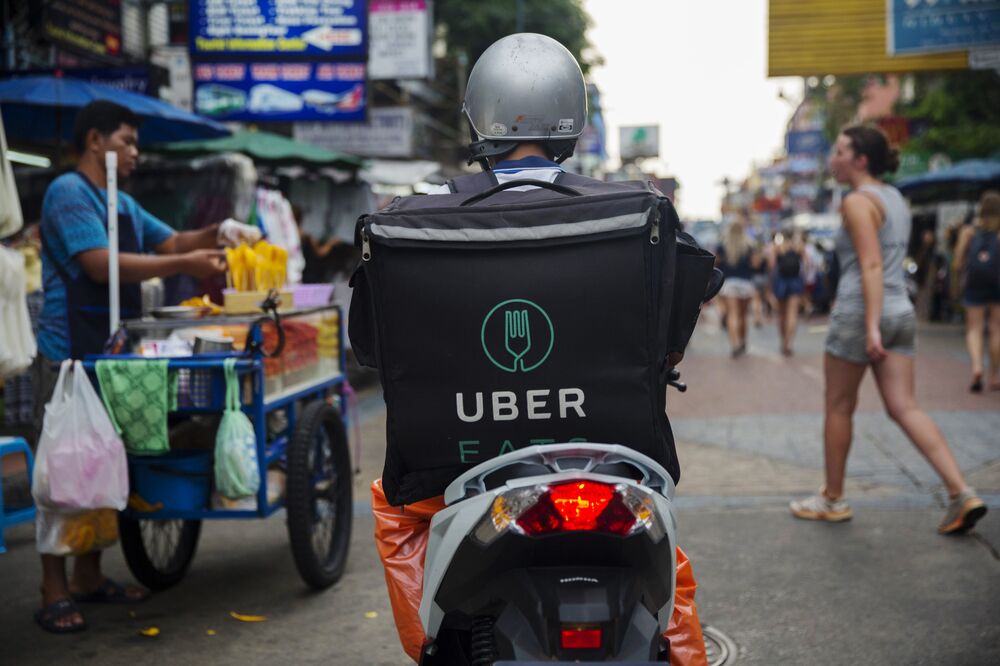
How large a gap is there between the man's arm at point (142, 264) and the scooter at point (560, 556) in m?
2.66

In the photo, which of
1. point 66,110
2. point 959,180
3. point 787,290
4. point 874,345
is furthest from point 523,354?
point 959,180

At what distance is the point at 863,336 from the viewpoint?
5.54 m

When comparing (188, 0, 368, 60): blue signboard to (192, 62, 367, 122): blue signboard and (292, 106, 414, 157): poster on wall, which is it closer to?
(192, 62, 367, 122): blue signboard

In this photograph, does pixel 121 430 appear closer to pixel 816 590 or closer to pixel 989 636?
pixel 816 590

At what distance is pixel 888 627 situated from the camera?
4.24 m

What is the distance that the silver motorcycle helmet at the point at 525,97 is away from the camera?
2684 mm

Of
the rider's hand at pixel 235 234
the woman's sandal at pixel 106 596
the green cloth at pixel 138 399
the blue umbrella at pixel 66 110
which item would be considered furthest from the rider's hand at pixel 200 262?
the blue umbrella at pixel 66 110

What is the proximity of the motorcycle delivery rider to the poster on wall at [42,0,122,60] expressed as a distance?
9216 mm

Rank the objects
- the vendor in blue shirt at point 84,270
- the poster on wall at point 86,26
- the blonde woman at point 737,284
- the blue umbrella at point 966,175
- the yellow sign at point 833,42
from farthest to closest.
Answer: the blue umbrella at point 966,175 < the blonde woman at point 737,284 < the yellow sign at point 833,42 < the poster on wall at point 86,26 < the vendor in blue shirt at point 84,270

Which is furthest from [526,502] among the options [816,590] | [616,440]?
[816,590]

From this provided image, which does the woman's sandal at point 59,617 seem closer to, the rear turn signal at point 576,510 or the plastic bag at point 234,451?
the plastic bag at point 234,451

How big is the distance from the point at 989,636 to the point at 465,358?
2.80 metres

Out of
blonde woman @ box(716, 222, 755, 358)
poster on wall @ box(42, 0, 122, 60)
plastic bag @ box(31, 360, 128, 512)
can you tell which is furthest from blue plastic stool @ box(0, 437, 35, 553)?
blonde woman @ box(716, 222, 755, 358)

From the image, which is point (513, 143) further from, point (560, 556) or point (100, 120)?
point (100, 120)
